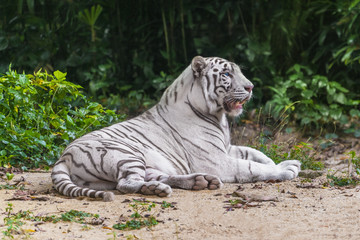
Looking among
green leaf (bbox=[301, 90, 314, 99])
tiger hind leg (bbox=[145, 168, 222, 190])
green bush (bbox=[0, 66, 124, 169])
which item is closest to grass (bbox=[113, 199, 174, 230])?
tiger hind leg (bbox=[145, 168, 222, 190])

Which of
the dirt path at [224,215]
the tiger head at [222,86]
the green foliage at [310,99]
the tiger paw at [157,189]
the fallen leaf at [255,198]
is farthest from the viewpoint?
the green foliage at [310,99]

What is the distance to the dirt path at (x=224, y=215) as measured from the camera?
3.07 m

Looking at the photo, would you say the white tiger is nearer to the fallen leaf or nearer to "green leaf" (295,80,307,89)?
the fallen leaf

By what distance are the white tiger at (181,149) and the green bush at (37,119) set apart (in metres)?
0.93

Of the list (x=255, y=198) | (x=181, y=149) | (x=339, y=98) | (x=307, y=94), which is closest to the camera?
(x=255, y=198)

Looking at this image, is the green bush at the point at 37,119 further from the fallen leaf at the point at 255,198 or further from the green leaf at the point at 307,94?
the green leaf at the point at 307,94

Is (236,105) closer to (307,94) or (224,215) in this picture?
(224,215)

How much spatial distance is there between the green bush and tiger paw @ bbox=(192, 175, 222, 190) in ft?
5.77

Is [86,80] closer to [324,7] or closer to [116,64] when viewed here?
[116,64]

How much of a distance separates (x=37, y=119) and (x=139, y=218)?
2528 mm

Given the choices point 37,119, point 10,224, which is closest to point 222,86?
point 37,119

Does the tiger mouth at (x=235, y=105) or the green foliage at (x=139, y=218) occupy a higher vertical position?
the tiger mouth at (x=235, y=105)

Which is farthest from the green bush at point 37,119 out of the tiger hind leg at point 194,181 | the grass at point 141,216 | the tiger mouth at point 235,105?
the grass at point 141,216

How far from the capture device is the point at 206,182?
425cm
